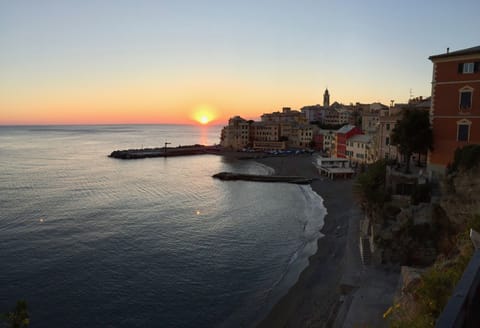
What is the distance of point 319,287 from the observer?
21797 millimetres

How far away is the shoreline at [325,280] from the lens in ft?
61.2

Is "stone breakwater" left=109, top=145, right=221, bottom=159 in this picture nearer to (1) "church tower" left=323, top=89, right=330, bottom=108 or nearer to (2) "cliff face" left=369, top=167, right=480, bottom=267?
(2) "cliff face" left=369, top=167, right=480, bottom=267

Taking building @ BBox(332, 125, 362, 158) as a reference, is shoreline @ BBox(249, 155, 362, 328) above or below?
below

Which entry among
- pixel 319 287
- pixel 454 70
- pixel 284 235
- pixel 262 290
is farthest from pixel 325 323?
pixel 454 70

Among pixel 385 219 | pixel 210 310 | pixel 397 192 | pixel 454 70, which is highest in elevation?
pixel 454 70

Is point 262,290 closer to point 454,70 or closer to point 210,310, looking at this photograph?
point 210,310

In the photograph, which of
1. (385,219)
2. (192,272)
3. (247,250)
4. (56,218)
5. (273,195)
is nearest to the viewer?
(385,219)

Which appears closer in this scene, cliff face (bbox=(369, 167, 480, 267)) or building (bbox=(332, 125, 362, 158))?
cliff face (bbox=(369, 167, 480, 267))

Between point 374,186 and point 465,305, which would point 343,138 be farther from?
point 465,305

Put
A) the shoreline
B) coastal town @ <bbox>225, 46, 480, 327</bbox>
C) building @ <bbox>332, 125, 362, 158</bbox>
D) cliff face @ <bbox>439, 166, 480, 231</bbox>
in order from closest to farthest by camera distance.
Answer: coastal town @ <bbox>225, 46, 480, 327</bbox> → the shoreline → cliff face @ <bbox>439, 166, 480, 231</bbox> → building @ <bbox>332, 125, 362, 158</bbox>

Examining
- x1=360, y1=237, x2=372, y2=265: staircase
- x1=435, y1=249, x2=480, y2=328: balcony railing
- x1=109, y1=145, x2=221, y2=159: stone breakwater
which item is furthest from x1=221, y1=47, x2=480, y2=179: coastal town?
x1=109, y1=145, x2=221, y2=159: stone breakwater

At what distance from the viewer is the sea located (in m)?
20.4

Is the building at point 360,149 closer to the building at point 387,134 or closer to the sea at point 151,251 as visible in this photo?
the building at point 387,134

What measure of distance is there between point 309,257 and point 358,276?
644 centimetres
